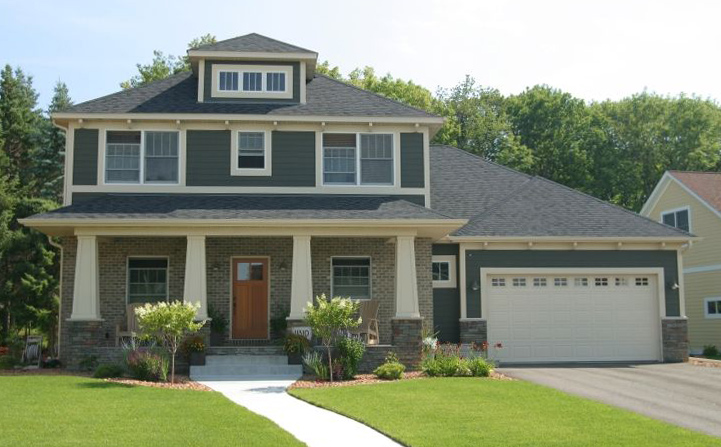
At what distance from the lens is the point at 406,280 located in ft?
61.1

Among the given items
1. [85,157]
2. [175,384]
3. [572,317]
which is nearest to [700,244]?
[572,317]

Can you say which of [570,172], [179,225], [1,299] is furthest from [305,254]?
[570,172]

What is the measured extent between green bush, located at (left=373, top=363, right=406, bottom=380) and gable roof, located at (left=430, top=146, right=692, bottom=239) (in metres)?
5.69

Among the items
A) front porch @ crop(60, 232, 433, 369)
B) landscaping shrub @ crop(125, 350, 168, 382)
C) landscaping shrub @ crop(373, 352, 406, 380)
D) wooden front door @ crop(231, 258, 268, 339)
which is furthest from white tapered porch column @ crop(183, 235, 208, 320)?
landscaping shrub @ crop(373, 352, 406, 380)

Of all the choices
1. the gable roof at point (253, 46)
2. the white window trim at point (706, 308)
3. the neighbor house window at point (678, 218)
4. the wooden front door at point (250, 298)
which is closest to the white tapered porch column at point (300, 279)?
the wooden front door at point (250, 298)

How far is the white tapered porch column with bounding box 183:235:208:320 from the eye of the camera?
1830cm

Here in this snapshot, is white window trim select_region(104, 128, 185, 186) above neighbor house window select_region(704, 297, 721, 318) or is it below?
above

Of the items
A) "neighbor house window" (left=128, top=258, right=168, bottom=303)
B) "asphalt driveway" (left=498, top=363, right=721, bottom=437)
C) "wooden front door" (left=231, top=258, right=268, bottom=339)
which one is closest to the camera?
"asphalt driveway" (left=498, top=363, right=721, bottom=437)

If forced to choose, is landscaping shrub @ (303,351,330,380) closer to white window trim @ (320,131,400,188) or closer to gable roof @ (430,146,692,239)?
white window trim @ (320,131,400,188)

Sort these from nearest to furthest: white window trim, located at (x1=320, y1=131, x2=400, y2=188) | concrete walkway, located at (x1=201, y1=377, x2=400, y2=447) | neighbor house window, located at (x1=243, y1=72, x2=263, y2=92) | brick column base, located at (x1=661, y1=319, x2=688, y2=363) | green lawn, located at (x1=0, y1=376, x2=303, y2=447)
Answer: green lawn, located at (x1=0, y1=376, x2=303, y2=447), concrete walkway, located at (x1=201, y1=377, x2=400, y2=447), white window trim, located at (x1=320, y1=131, x2=400, y2=188), neighbor house window, located at (x1=243, y1=72, x2=263, y2=92), brick column base, located at (x1=661, y1=319, x2=688, y2=363)

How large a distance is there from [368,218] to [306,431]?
875 cm

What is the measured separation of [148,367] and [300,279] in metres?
4.13

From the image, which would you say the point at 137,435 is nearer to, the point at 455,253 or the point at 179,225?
the point at 179,225

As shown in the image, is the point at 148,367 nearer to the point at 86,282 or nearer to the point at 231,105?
the point at 86,282
